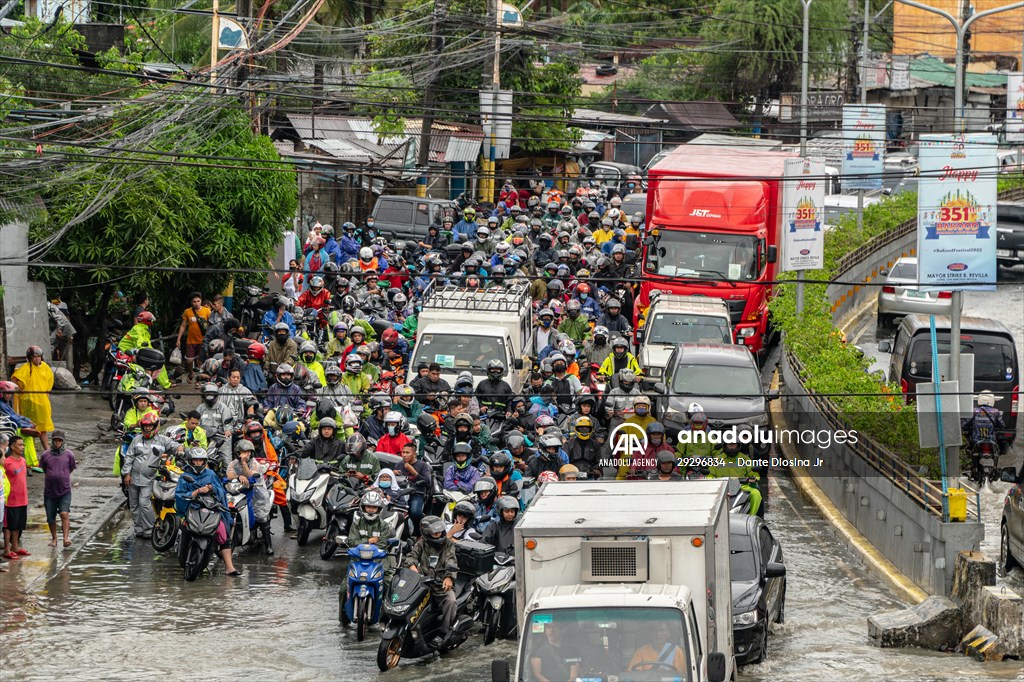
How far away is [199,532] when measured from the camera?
17969 mm

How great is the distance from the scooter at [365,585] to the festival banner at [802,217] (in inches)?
539

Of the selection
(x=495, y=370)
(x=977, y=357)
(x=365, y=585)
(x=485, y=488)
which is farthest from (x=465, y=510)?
(x=977, y=357)

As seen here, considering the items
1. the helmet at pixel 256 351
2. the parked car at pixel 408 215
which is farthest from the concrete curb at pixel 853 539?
the parked car at pixel 408 215

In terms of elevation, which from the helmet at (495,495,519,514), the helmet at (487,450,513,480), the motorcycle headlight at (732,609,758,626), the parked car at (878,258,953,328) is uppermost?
the parked car at (878,258,953,328)

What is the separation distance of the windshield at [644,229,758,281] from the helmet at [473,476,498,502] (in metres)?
13.2

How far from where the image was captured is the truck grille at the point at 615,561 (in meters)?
12.5

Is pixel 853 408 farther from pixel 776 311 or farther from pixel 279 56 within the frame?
pixel 279 56

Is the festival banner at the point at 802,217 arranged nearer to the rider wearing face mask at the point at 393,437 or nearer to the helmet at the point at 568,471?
the rider wearing face mask at the point at 393,437

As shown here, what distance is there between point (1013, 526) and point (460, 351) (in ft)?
28.3

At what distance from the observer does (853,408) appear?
23.3 metres

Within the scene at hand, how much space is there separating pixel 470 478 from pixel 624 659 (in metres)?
7.43

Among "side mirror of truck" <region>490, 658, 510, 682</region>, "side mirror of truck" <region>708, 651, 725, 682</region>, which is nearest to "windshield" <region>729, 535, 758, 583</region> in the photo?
"side mirror of truck" <region>708, 651, 725, 682</region>

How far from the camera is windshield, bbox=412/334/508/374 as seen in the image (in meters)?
23.8

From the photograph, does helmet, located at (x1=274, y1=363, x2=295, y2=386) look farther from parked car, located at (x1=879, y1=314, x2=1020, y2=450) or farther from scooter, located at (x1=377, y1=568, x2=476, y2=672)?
parked car, located at (x1=879, y1=314, x2=1020, y2=450)
